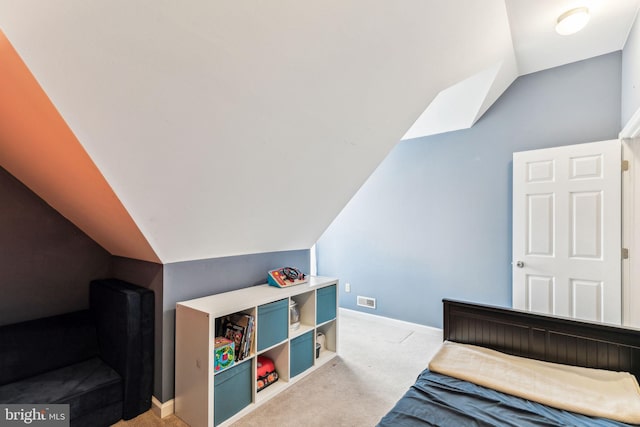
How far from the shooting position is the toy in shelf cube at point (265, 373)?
7.38 ft

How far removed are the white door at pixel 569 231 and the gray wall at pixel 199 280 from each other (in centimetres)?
231

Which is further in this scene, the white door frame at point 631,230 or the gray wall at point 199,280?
the white door frame at point 631,230

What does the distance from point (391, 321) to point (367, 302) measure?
382 mm

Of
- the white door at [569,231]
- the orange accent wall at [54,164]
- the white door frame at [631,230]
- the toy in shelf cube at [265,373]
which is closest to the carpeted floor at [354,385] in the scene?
the toy in shelf cube at [265,373]

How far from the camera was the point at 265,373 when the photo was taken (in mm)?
2297

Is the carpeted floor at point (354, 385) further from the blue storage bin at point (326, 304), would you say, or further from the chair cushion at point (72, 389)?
the blue storage bin at point (326, 304)

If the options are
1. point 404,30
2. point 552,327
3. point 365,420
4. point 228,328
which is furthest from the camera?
point 228,328

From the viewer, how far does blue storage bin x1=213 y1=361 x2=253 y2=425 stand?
6.11ft

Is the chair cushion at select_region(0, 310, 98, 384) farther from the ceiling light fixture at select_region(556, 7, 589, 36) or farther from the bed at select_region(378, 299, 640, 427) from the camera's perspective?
the ceiling light fixture at select_region(556, 7, 589, 36)

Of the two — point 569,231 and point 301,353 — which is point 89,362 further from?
point 569,231

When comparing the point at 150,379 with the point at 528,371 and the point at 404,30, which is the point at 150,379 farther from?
the point at 404,30

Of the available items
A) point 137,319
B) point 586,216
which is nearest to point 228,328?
point 137,319

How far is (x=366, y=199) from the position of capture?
3.98m

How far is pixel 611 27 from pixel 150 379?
4.08 m
